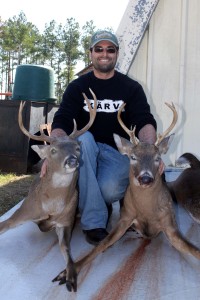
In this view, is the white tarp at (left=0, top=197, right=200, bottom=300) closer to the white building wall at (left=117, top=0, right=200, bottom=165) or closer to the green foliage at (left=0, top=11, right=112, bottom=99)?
the white building wall at (left=117, top=0, right=200, bottom=165)

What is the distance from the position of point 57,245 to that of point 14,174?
4.56m

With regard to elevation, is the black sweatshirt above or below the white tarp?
above

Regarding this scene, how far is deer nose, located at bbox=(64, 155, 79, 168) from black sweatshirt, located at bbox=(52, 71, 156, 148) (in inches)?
28.3

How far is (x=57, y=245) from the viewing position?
3133 mm

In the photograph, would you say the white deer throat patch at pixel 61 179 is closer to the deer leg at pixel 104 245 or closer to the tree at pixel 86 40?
the deer leg at pixel 104 245

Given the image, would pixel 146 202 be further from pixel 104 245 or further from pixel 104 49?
pixel 104 49

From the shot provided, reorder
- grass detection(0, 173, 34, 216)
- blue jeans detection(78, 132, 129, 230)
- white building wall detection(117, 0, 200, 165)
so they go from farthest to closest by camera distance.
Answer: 1. white building wall detection(117, 0, 200, 165)
2. grass detection(0, 173, 34, 216)
3. blue jeans detection(78, 132, 129, 230)

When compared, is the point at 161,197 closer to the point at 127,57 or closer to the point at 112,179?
the point at 112,179

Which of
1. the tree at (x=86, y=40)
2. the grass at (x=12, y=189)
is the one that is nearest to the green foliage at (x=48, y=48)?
the tree at (x=86, y=40)

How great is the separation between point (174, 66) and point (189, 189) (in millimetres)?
2438

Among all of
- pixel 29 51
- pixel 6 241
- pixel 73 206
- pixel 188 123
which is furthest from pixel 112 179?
pixel 29 51

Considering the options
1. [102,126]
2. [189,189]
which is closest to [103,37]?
[102,126]

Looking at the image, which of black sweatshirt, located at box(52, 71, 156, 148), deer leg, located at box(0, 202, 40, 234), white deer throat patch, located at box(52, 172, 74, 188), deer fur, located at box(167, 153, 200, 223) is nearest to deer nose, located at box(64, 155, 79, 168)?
white deer throat patch, located at box(52, 172, 74, 188)

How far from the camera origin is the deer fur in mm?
3973
